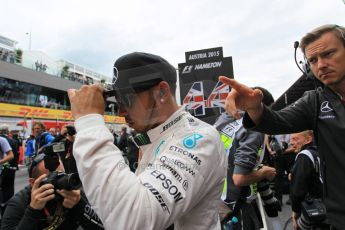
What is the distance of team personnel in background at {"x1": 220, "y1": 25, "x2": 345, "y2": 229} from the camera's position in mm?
1561

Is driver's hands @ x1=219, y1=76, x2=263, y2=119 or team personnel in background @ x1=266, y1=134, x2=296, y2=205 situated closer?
driver's hands @ x1=219, y1=76, x2=263, y2=119

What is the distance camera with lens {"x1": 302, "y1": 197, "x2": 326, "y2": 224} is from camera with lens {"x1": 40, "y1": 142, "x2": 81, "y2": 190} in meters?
1.91

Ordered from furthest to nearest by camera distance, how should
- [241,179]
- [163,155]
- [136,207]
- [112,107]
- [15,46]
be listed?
[15,46] < [241,179] < [112,107] < [163,155] < [136,207]

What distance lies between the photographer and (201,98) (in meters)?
4.03

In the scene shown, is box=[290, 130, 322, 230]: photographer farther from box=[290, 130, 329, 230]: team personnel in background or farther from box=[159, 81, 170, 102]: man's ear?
box=[159, 81, 170, 102]: man's ear

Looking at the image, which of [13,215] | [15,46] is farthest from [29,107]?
[13,215]

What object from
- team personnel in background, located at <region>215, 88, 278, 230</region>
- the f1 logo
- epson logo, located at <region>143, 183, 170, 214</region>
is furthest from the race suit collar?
the f1 logo

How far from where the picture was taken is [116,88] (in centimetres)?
127

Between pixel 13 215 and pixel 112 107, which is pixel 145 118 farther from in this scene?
pixel 13 215

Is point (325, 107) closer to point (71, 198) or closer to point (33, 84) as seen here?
point (71, 198)

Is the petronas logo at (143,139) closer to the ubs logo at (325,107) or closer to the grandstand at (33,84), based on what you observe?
the ubs logo at (325,107)

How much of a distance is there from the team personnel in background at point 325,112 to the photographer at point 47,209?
112 cm

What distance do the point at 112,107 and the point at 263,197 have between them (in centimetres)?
213

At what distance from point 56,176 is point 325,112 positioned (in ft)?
4.87
